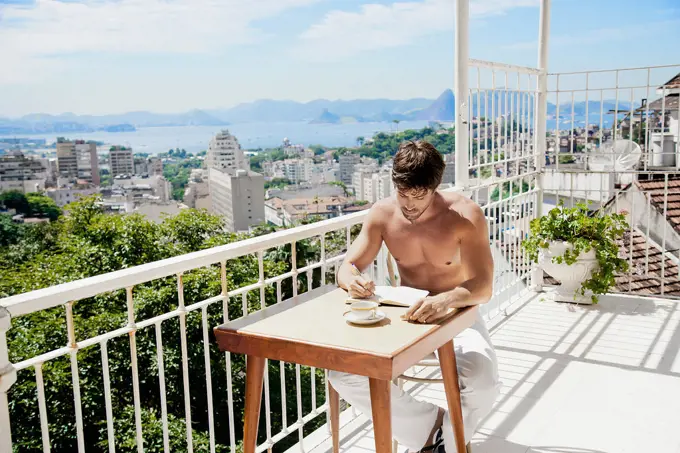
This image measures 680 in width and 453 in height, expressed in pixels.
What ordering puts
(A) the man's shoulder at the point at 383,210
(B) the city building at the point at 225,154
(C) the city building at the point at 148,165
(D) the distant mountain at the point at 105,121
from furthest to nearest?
(D) the distant mountain at the point at 105,121
(B) the city building at the point at 225,154
(C) the city building at the point at 148,165
(A) the man's shoulder at the point at 383,210

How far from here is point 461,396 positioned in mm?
2068

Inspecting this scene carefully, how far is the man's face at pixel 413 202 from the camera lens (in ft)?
6.82

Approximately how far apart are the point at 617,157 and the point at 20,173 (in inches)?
1251

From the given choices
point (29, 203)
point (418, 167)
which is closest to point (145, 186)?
point (29, 203)

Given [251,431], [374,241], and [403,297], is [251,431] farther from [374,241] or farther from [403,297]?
[374,241]

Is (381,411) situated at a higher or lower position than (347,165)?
higher

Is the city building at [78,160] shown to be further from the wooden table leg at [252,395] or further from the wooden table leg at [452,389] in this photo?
the wooden table leg at [452,389]

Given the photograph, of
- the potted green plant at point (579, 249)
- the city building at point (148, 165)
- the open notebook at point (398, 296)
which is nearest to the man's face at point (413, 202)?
the open notebook at point (398, 296)

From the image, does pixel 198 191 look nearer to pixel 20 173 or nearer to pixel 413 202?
pixel 20 173

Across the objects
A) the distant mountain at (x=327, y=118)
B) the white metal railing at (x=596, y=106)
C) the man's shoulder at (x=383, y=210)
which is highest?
the distant mountain at (x=327, y=118)

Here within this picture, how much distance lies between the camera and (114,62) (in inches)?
1887

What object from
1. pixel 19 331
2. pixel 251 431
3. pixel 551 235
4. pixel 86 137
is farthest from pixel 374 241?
pixel 86 137

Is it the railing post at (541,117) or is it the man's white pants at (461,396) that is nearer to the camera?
the man's white pants at (461,396)

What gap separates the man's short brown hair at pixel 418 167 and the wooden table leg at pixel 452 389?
0.50 m
